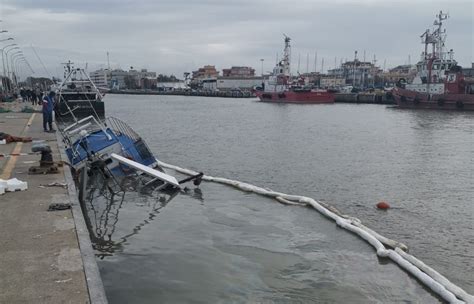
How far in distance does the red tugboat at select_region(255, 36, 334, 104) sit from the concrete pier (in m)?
74.1

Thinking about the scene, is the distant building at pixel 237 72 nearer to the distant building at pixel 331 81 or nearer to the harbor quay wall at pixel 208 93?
the harbor quay wall at pixel 208 93

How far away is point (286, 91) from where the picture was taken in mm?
86062

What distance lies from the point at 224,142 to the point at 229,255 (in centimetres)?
1964

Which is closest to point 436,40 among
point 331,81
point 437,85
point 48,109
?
point 437,85

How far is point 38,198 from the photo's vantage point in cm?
872

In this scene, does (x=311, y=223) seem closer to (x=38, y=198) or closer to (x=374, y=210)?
(x=374, y=210)

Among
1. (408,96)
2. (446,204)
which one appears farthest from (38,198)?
(408,96)

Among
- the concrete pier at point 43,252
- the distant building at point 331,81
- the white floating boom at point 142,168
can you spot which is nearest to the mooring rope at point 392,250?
the white floating boom at point 142,168

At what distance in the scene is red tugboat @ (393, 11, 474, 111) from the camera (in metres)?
58.7

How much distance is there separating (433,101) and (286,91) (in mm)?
30893

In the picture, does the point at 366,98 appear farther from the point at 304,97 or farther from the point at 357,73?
the point at 357,73

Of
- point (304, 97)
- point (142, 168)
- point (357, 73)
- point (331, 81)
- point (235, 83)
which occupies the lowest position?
point (142, 168)

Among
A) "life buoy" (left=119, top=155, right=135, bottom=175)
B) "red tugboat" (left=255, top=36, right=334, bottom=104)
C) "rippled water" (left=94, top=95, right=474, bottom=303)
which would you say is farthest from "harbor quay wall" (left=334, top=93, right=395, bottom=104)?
"life buoy" (left=119, top=155, right=135, bottom=175)

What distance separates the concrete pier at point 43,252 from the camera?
4.89 metres
